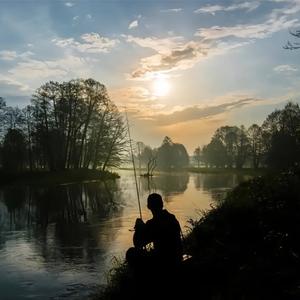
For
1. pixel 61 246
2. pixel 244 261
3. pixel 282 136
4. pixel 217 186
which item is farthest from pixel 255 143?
pixel 244 261

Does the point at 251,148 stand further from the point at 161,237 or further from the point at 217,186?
the point at 161,237

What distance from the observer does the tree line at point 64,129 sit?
2463 inches

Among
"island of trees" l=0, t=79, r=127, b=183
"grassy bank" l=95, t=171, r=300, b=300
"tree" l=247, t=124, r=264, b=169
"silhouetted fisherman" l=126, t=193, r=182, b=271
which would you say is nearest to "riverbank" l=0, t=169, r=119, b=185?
"island of trees" l=0, t=79, r=127, b=183

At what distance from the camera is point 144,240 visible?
665 centimetres

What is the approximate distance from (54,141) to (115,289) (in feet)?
191

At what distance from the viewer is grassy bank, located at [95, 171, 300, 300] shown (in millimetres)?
6680

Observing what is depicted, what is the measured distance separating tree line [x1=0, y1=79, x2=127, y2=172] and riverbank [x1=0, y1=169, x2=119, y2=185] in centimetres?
235

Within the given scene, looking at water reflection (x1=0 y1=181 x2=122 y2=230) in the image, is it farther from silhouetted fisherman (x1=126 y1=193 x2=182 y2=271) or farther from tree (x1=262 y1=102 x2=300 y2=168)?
tree (x1=262 y1=102 x2=300 y2=168)

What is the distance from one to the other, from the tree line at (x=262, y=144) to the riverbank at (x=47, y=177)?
25.5 meters

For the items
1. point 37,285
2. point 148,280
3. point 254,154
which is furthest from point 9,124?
point 148,280

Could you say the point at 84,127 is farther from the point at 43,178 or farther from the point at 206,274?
the point at 206,274

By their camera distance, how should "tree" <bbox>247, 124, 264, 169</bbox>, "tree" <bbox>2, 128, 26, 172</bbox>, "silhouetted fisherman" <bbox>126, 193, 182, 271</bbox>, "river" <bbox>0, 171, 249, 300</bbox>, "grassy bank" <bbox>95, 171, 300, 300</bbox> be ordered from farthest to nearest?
"tree" <bbox>247, 124, 264, 169</bbox>
"tree" <bbox>2, 128, 26, 172</bbox>
"river" <bbox>0, 171, 249, 300</bbox>
"grassy bank" <bbox>95, 171, 300, 300</bbox>
"silhouetted fisherman" <bbox>126, 193, 182, 271</bbox>

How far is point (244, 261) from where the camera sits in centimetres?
787

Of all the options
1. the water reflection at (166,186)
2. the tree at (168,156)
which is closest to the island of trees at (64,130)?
the water reflection at (166,186)
